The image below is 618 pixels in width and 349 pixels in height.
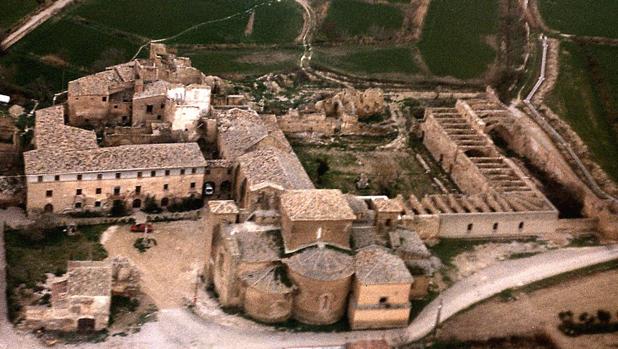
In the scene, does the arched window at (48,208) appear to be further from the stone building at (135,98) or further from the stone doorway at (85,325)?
the stone doorway at (85,325)

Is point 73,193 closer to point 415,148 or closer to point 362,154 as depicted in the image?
point 362,154

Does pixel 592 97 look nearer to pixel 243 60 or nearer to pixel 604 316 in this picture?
pixel 604 316

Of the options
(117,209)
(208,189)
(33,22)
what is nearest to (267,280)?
(208,189)

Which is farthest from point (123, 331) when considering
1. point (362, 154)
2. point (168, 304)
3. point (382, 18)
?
point (382, 18)

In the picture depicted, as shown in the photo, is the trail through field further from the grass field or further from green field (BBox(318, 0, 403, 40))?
green field (BBox(318, 0, 403, 40))

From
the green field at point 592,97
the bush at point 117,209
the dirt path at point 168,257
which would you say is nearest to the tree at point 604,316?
the green field at point 592,97

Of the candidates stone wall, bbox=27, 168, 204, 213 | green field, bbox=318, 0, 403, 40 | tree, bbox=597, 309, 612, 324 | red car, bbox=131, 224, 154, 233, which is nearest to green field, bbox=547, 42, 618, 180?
tree, bbox=597, 309, 612, 324

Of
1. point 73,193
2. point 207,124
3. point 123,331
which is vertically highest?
point 207,124

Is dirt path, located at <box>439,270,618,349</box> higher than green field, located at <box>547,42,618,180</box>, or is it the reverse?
green field, located at <box>547,42,618,180</box>
